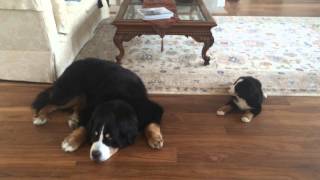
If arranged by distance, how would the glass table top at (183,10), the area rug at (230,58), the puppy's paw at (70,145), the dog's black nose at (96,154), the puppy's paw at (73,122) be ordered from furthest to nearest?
1. the glass table top at (183,10)
2. the area rug at (230,58)
3. the puppy's paw at (73,122)
4. the puppy's paw at (70,145)
5. the dog's black nose at (96,154)

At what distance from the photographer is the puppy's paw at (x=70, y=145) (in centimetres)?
193

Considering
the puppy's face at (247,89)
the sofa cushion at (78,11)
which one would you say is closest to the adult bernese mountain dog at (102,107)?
the puppy's face at (247,89)

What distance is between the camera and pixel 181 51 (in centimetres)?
325

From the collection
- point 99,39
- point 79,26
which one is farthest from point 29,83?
point 99,39

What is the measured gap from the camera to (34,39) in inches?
98.8

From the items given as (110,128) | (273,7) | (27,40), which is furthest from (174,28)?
(273,7)

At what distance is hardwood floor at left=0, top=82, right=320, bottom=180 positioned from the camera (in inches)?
71.0

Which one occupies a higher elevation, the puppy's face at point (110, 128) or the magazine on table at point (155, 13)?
the magazine on table at point (155, 13)

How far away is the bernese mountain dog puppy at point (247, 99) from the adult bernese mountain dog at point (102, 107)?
0.52 metres

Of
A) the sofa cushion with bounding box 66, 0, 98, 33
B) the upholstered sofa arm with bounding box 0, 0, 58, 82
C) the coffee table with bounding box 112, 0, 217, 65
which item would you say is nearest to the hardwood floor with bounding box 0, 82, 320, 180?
the upholstered sofa arm with bounding box 0, 0, 58, 82

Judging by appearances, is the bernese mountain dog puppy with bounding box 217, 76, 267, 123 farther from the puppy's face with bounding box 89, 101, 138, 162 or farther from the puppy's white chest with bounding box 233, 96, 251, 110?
the puppy's face with bounding box 89, 101, 138, 162

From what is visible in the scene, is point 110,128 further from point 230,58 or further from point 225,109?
point 230,58

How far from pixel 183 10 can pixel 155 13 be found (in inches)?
13.7

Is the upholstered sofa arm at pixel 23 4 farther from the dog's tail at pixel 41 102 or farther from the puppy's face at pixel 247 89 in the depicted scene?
the puppy's face at pixel 247 89
